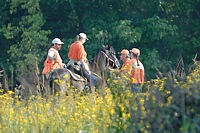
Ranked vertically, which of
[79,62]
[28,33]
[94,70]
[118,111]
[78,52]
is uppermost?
[28,33]

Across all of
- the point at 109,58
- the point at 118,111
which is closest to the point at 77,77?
the point at 109,58

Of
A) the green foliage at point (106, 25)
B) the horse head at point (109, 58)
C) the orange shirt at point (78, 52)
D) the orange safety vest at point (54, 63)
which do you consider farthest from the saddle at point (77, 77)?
the green foliage at point (106, 25)

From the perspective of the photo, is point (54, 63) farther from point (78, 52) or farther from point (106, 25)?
point (106, 25)

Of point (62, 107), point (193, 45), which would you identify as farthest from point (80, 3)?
point (62, 107)

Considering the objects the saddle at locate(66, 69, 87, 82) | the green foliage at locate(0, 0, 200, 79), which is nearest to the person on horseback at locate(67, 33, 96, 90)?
the saddle at locate(66, 69, 87, 82)

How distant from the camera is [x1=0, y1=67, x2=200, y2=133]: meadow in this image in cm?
705

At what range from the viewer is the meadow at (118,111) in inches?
278

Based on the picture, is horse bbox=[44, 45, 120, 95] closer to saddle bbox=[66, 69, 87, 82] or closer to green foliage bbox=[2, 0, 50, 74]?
saddle bbox=[66, 69, 87, 82]

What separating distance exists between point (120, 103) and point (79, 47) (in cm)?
994

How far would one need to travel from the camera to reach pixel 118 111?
841 centimetres

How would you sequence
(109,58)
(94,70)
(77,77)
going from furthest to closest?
(109,58) < (94,70) < (77,77)

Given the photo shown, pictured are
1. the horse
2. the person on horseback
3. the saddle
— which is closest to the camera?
the horse

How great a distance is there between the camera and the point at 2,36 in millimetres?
31500

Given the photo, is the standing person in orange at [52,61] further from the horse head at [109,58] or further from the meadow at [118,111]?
the meadow at [118,111]
